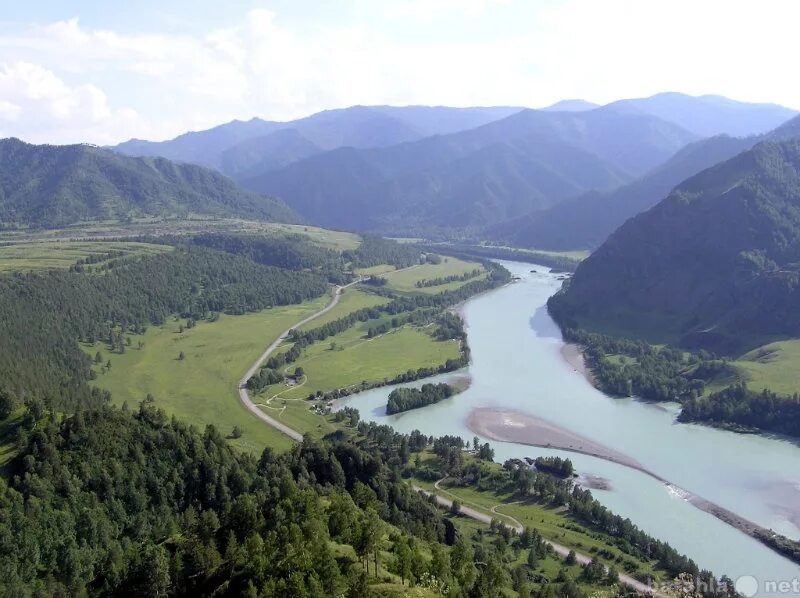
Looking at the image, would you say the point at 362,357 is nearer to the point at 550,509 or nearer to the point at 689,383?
the point at 689,383

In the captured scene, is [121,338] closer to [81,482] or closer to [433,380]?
[433,380]

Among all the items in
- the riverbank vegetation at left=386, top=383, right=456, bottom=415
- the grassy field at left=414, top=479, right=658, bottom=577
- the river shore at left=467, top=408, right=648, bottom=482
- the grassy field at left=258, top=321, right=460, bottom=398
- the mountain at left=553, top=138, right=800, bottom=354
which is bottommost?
the grassy field at left=414, top=479, right=658, bottom=577

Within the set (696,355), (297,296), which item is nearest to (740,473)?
(696,355)

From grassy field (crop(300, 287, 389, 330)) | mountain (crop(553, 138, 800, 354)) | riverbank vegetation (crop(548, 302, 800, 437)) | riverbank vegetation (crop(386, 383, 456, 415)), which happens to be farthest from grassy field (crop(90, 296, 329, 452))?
mountain (crop(553, 138, 800, 354))

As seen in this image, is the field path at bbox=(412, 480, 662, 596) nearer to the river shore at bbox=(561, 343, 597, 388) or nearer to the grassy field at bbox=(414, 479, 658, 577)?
the grassy field at bbox=(414, 479, 658, 577)

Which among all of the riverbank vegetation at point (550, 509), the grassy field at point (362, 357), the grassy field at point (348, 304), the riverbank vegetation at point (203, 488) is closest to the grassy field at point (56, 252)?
the riverbank vegetation at point (203, 488)

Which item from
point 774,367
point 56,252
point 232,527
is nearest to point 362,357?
point 774,367

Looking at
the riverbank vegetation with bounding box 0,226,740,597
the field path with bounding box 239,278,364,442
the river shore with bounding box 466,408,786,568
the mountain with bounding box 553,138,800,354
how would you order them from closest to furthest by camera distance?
1. the riverbank vegetation with bounding box 0,226,740,597
2. the river shore with bounding box 466,408,786,568
3. the field path with bounding box 239,278,364,442
4. the mountain with bounding box 553,138,800,354
